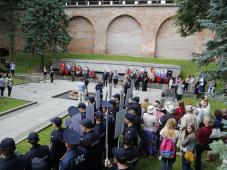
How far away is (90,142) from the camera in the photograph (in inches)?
289

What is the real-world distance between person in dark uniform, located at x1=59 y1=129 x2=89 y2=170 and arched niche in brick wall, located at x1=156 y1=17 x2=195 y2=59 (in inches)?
1184

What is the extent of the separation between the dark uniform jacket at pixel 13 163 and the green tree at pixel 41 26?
1084 inches

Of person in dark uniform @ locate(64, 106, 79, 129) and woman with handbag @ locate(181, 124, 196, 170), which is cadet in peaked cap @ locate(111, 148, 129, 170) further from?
person in dark uniform @ locate(64, 106, 79, 129)

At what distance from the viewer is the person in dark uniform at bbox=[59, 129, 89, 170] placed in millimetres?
5996

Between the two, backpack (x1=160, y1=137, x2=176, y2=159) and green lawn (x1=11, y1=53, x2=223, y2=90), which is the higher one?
green lawn (x1=11, y1=53, x2=223, y2=90)

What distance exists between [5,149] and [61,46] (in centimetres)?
2900

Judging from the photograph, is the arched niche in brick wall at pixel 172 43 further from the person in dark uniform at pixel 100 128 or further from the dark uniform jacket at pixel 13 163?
the dark uniform jacket at pixel 13 163

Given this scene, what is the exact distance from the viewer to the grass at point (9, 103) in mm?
17119

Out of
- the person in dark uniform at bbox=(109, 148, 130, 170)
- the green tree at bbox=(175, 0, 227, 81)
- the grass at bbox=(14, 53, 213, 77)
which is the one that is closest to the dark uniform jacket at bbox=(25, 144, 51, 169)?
the person in dark uniform at bbox=(109, 148, 130, 170)

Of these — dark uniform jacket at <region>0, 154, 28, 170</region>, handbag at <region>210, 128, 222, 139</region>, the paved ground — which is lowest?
the paved ground

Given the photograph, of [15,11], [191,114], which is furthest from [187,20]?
[15,11]

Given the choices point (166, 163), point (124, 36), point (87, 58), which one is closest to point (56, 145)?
point (166, 163)

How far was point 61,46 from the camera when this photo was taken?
33906mm

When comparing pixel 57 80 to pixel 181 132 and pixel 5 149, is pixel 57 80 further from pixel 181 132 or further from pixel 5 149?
pixel 5 149
